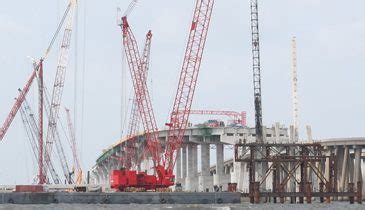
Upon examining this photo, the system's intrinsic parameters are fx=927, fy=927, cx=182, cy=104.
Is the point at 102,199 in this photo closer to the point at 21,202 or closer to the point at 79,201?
the point at 79,201

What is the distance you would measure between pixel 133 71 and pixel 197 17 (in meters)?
21.1

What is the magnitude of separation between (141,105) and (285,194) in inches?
1713

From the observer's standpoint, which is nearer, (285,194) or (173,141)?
(285,194)

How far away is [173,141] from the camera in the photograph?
186750mm

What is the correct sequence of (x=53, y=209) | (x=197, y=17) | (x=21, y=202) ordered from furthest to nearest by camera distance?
(x=197, y=17) → (x=21, y=202) → (x=53, y=209)

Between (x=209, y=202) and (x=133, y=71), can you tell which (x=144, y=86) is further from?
(x=209, y=202)

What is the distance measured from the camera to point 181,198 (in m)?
160

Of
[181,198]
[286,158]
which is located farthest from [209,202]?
[286,158]

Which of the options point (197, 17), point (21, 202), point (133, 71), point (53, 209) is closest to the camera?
point (53, 209)

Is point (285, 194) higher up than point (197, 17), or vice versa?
point (197, 17)

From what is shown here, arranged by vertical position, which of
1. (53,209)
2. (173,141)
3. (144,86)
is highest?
(144,86)

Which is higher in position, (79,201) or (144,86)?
(144,86)

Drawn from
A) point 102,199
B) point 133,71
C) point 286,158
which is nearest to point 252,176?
point 286,158

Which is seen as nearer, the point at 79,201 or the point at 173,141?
the point at 79,201
